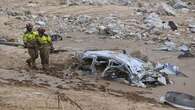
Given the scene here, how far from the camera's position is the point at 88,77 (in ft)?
51.5

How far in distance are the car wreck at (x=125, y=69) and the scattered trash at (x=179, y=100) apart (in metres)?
1.56

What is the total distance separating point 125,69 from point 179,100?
8.39 ft

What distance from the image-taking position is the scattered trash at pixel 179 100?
12.8 meters

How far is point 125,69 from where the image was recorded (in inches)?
604

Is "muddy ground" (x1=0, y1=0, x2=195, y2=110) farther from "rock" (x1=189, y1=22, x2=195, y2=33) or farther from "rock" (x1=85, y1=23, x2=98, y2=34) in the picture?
"rock" (x1=189, y1=22, x2=195, y2=33)

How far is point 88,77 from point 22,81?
1972 mm

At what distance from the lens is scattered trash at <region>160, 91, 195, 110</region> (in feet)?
42.1

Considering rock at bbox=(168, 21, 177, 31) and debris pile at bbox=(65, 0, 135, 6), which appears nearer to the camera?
rock at bbox=(168, 21, 177, 31)

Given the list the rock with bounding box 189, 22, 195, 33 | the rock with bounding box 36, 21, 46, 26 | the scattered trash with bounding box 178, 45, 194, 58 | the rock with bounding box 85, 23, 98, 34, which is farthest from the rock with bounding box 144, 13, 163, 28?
the rock with bounding box 36, 21, 46, 26

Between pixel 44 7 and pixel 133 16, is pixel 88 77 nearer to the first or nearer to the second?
pixel 133 16

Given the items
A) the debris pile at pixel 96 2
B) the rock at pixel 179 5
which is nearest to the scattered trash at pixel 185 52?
the rock at pixel 179 5

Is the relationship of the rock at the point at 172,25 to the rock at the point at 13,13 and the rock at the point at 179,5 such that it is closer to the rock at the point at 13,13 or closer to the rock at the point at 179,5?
the rock at the point at 179,5

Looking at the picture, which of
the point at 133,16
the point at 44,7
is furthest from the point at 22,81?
the point at 44,7

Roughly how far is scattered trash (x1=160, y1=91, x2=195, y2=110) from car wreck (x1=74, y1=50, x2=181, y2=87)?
1560 millimetres
